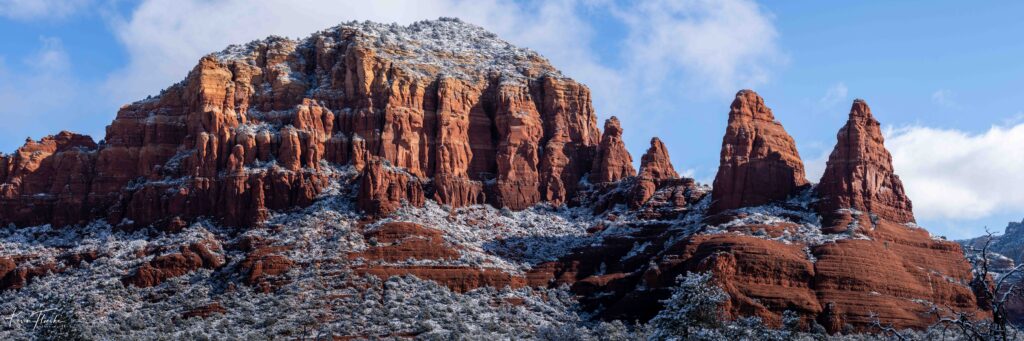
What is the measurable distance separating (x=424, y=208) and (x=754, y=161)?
38738 mm

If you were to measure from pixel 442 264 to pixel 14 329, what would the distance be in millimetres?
42533

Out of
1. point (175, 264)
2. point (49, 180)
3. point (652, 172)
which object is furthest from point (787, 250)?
point (49, 180)

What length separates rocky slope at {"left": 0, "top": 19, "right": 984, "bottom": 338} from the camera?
416 ft

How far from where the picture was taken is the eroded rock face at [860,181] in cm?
13788

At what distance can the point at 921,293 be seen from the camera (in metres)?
127

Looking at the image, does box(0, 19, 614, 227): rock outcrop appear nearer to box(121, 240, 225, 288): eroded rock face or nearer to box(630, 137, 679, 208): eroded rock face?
box(630, 137, 679, 208): eroded rock face

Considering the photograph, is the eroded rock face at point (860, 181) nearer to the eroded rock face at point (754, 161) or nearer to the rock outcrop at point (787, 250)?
the rock outcrop at point (787, 250)

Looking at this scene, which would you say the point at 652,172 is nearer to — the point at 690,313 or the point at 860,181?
the point at 860,181

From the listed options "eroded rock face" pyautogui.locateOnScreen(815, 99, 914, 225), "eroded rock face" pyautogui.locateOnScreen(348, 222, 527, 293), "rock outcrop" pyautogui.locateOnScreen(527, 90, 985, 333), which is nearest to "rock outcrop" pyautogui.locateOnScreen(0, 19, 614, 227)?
"eroded rock face" pyautogui.locateOnScreen(348, 222, 527, 293)

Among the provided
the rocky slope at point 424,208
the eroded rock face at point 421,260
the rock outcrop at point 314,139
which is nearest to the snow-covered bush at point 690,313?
the rocky slope at point 424,208

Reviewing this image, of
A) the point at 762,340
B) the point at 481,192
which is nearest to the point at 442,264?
the point at 481,192

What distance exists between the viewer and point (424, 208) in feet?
502

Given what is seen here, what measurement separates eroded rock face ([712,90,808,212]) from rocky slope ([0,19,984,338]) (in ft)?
0.90

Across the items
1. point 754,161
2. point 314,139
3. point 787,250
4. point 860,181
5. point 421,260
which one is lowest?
point 421,260
